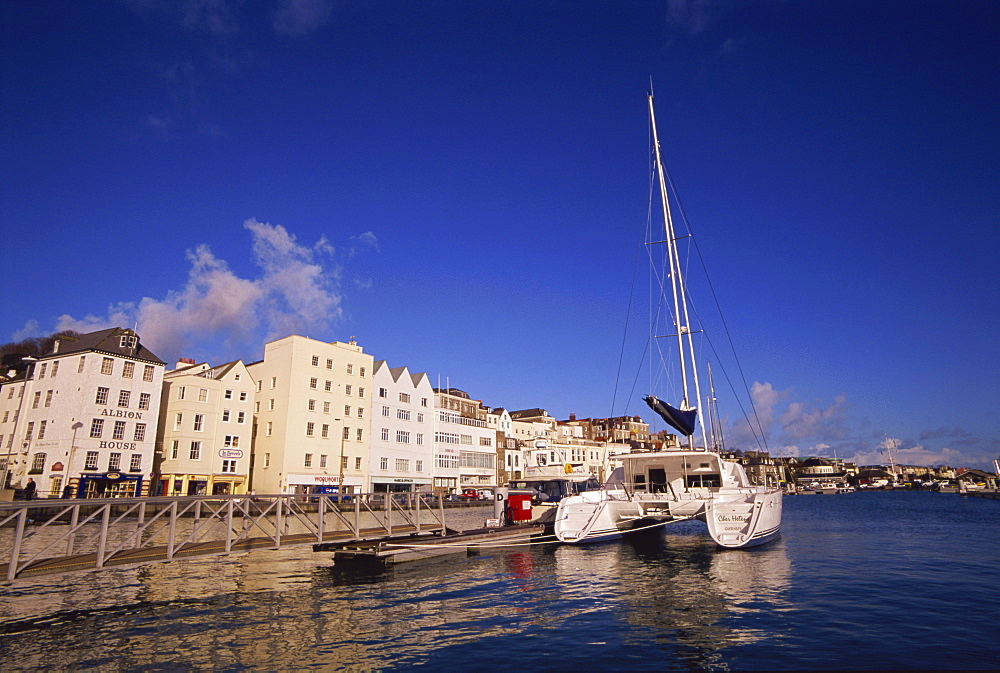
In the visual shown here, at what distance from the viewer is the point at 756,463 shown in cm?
16662

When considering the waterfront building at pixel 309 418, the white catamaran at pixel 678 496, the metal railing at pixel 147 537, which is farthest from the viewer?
the waterfront building at pixel 309 418

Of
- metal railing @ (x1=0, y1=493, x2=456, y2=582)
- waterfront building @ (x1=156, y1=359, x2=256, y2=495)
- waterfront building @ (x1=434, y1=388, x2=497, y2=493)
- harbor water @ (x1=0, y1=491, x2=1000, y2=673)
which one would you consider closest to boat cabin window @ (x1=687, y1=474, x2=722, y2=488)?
harbor water @ (x1=0, y1=491, x2=1000, y2=673)

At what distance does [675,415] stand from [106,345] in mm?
51615

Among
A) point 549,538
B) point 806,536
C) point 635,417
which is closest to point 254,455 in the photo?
point 549,538

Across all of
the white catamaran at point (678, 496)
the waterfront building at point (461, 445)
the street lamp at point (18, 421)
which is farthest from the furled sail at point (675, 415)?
the waterfront building at point (461, 445)

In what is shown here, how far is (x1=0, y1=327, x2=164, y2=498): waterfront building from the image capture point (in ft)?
165

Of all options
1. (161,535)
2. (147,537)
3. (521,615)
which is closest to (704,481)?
(521,615)

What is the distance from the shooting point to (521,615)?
15.5 m

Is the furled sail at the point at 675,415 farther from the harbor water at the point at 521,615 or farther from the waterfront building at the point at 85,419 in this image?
the waterfront building at the point at 85,419

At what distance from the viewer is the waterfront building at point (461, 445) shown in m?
85.9

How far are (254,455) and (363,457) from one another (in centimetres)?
1262

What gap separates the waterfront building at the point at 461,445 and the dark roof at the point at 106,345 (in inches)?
1552

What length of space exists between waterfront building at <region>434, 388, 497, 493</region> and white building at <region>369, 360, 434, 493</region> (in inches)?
→ 73.4

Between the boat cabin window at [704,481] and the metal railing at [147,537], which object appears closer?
the metal railing at [147,537]
